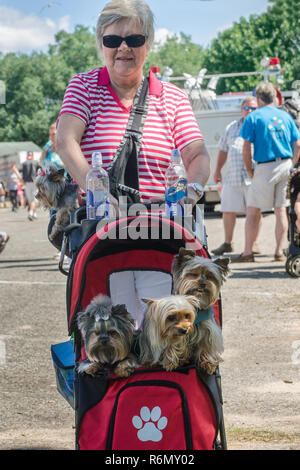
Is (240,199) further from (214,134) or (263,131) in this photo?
(214,134)

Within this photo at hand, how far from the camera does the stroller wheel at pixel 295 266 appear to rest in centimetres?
952

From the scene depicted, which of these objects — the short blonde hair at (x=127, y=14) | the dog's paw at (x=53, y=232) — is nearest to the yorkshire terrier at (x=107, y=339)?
the dog's paw at (x=53, y=232)

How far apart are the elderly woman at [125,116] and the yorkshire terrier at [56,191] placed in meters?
0.94

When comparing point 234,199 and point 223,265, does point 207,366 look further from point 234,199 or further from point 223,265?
point 234,199

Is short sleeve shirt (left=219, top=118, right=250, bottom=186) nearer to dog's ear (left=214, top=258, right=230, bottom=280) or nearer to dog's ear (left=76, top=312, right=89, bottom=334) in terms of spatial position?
dog's ear (left=214, top=258, right=230, bottom=280)

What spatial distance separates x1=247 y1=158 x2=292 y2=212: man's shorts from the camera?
1061 cm

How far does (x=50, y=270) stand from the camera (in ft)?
36.9

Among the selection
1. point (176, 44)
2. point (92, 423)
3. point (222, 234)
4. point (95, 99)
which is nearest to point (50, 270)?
point (222, 234)

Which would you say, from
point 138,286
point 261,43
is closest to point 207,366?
point 138,286

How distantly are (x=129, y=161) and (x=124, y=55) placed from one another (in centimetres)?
56

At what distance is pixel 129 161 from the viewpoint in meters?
3.96

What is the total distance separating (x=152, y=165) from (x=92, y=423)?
142 centimetres

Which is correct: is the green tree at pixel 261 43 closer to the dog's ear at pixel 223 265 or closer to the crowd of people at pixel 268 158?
the crowd of people at pixel 268 158

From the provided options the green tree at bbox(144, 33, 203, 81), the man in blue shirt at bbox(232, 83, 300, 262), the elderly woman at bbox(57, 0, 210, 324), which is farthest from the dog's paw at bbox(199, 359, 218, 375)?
the green tree at bbox(144, 33, 203, 81)
